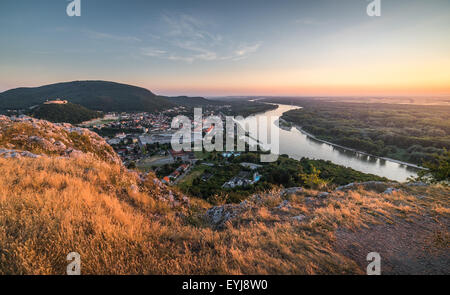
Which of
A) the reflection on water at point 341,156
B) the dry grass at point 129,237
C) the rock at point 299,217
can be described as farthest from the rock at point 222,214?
the reflection on water at point 341,156

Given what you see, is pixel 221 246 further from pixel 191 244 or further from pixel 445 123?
pixel 445 123

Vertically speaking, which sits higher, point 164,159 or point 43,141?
point 43,141

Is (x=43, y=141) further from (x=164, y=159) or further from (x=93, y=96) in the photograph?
(x=93, y=96)

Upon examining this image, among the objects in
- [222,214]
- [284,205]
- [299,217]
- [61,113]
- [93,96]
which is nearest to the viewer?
[299,217]

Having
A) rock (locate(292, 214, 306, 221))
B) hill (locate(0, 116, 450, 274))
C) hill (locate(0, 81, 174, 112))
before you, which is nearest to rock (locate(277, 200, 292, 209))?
hill (locate(0, 116, 450, 274))

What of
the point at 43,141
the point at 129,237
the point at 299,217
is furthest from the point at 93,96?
the point at 299,217
